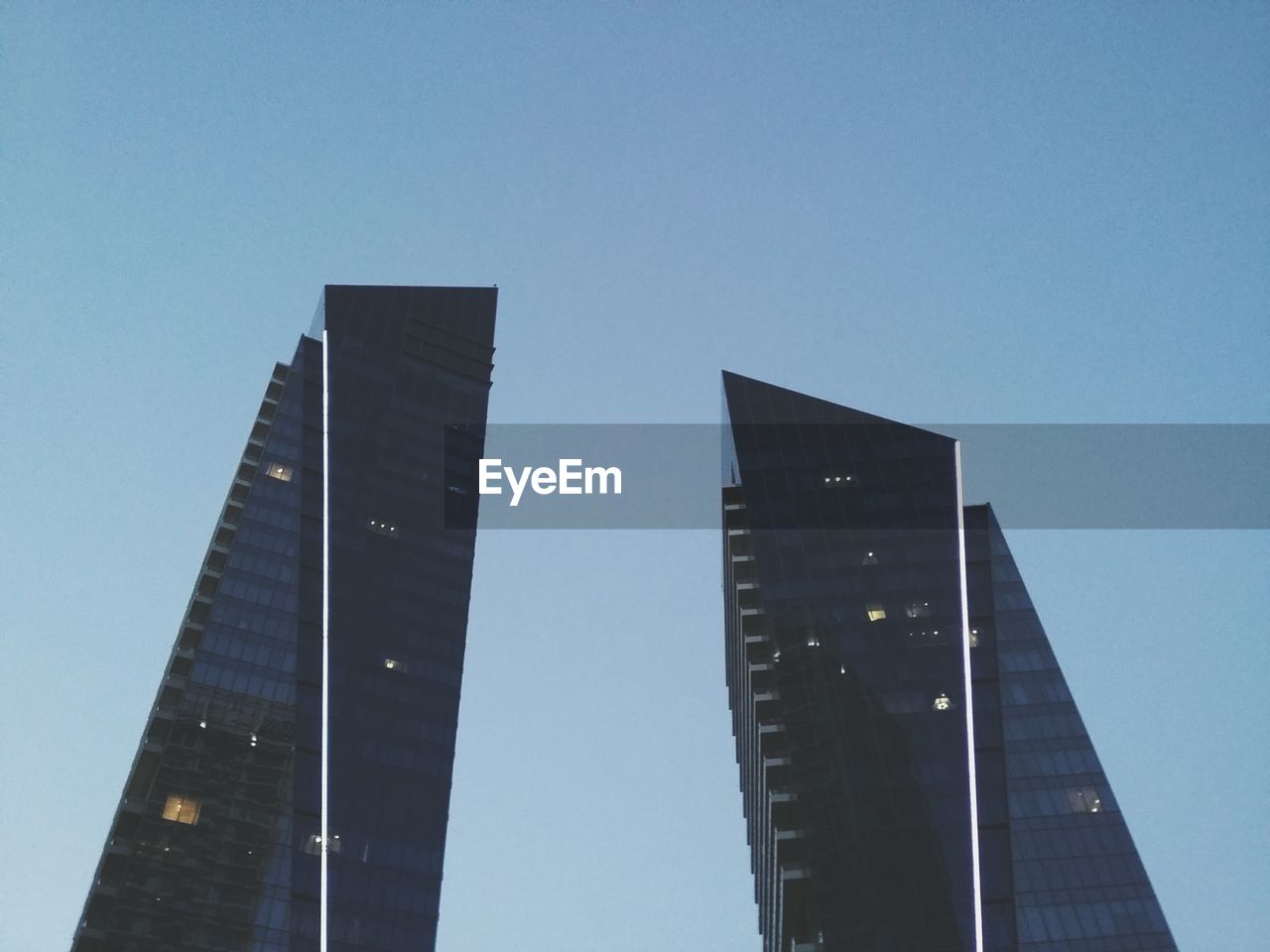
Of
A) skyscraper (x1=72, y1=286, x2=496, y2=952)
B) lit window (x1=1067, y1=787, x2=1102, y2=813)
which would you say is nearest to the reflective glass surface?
lit window (x1=1067, y1=787, x2=1102, y2=813)

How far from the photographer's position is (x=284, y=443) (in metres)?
161

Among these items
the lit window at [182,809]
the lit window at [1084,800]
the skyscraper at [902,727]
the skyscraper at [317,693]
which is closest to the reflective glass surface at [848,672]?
the skyscraper at [902,727]

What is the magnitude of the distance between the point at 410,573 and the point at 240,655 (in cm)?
2473

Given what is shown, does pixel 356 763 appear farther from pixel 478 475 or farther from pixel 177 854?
pixel 478 475

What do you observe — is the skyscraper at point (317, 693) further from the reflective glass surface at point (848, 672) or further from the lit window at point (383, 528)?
the reflective glass surface at point (848, 672)

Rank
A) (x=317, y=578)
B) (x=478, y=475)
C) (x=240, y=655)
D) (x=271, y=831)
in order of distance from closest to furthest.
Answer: (x=271, y=831), (x=240, y=655), (x=317, y=578), (x=478, y=475)

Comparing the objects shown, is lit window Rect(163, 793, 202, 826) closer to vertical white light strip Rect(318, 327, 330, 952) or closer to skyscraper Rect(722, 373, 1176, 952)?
vertical white light strip Rect(318, 327, 330, 952)

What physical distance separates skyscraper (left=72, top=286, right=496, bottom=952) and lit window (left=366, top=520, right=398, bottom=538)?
0.33m

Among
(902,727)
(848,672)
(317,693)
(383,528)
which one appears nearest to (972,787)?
(902,727)

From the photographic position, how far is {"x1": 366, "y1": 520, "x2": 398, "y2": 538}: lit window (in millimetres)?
160000

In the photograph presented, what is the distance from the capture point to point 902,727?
13462 cm

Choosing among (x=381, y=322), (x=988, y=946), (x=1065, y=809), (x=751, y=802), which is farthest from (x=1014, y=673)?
(x=381, y=322)

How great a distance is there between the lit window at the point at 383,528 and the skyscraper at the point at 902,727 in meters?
40.0

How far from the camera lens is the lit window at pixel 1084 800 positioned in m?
132
